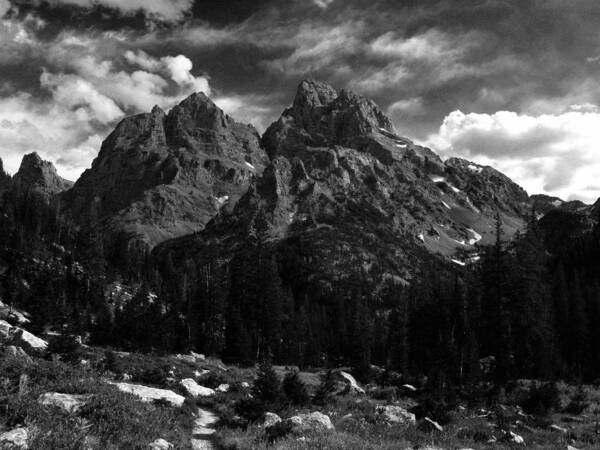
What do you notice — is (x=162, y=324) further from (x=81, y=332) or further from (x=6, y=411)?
(x=6, y=411)

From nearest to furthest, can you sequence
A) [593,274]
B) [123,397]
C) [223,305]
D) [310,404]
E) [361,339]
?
[123,397] → [310,404] → [223,305] → [361,339] → [593,274]

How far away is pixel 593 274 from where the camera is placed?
158m

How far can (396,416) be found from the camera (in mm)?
19938

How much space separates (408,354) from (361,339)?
9.66 meters

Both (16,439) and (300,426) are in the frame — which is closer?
(16,439)

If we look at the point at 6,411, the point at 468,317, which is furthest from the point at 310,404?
the point at 468,317

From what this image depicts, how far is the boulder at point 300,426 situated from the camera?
15.0 m

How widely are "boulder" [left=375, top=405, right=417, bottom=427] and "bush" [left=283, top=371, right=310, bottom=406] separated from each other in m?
3.48

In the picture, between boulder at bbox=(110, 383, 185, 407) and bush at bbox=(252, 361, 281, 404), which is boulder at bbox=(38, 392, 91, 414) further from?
bush at bbox=(252, 361, 281, 404)

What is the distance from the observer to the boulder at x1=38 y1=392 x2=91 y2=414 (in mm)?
→ 13570

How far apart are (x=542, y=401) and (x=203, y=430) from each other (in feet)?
60.9

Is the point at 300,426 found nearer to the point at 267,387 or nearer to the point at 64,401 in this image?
the point at 267,387

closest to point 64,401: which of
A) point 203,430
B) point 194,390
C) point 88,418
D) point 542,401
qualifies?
point 88,418

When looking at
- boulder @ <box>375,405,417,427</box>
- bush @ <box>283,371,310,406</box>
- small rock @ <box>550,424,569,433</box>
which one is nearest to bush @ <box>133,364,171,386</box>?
bush @ <box>283,371,310,406</box>
